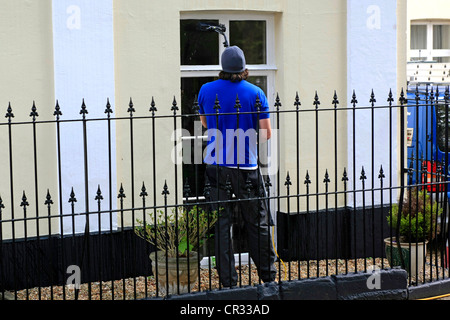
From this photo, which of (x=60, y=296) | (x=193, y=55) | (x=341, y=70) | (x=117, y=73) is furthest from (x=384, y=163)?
(x=60, y=296)

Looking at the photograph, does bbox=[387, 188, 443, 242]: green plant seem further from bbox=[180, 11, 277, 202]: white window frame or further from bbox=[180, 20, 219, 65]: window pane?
bbox=[180, 20, 219, 65]: window pane

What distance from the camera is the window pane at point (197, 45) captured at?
325 inches

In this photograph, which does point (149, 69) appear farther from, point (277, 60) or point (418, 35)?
point (418, 35)

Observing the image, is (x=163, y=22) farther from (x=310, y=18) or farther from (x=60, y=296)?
(x=60, y=296)

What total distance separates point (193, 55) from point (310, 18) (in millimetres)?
1310

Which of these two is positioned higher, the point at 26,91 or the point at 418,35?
the point at 418,35

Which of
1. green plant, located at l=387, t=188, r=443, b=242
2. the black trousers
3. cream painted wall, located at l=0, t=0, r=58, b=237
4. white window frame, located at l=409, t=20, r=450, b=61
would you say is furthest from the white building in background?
white window frame, located at l=409, t=20, r=450, b=61

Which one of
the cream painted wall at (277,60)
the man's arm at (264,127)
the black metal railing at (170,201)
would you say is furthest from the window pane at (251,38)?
the man's arm at (264,127)

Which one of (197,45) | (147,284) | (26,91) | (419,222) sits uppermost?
(197,45)

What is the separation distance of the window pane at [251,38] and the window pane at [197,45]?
0.21m

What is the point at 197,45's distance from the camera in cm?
834

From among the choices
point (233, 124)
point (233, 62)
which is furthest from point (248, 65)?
point (233, 124)

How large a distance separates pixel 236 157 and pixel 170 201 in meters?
1.34

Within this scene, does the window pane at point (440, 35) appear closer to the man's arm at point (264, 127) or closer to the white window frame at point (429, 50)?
the white window frame at point (429, 50)
